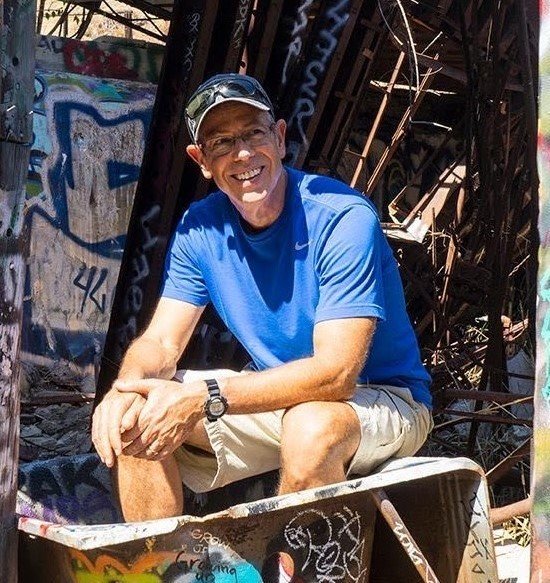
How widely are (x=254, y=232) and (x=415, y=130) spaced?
6472 mm

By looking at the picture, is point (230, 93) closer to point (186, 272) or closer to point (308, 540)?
point (186, 272)

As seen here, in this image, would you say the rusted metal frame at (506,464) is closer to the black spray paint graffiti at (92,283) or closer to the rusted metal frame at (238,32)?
the rusted metal frame at (238,32)

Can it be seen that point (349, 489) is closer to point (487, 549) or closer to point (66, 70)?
point (487, 549)

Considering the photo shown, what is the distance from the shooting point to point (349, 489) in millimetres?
2936

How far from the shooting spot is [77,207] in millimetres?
7926

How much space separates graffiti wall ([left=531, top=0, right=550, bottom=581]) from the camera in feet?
7.56

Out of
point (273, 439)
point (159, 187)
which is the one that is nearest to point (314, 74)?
point (159, 187)

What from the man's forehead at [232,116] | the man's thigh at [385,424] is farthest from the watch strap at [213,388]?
the man's forehead at [232,116]

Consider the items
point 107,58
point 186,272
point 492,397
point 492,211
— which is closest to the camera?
point 186,272

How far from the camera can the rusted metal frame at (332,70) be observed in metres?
4.84

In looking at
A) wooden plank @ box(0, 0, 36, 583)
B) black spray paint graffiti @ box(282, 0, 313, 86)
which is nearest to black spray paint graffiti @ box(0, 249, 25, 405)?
wooden plank @ box(0, 0, 36, 583)

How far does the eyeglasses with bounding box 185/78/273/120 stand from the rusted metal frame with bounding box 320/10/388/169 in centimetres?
141

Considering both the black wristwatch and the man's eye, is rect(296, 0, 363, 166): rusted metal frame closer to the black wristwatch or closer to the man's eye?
the man's eye

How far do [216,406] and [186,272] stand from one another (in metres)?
0.77
